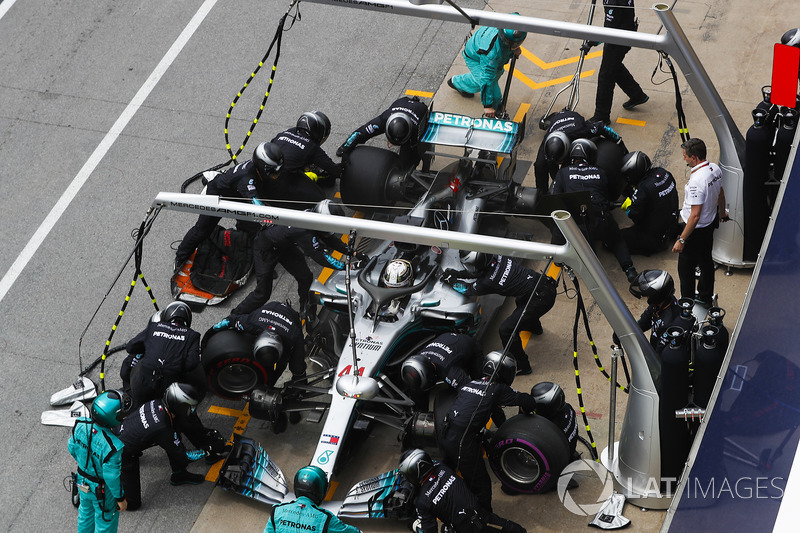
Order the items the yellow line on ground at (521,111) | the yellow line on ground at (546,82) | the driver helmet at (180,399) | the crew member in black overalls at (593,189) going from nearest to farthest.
→ the driver helmet at (180,399)
the crew member in black overalls at (593,189)
the yellow line on ground at (521,111)
the yellow line on ground at (546,82)

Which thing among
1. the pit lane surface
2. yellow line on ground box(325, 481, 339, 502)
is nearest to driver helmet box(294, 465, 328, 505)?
the pit lane surface

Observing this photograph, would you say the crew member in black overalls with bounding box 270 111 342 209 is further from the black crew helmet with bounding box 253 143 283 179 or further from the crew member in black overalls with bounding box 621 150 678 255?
the crew member in black overalls with bounding box 621 150 678 255

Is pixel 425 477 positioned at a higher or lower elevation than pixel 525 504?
higher

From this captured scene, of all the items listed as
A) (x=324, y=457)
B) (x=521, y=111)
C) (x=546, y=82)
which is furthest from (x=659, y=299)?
(x=546, y=82)

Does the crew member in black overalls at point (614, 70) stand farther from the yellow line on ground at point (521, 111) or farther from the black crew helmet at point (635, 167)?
the black crew helmet at point (635, 167)

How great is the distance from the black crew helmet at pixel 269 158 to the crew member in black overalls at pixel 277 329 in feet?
6.31

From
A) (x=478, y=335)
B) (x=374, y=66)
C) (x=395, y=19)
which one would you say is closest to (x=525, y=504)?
(x=478, y=335)

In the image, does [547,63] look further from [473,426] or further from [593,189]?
[473,426]

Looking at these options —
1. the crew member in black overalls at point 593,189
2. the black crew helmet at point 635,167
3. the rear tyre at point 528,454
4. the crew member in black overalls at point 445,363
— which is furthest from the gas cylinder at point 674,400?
the black crew helmet at point 635,167

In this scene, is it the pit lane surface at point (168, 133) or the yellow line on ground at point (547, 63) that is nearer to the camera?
the pit lane surface at point (168, 133)

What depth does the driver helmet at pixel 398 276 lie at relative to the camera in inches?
435

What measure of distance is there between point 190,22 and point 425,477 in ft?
32.4

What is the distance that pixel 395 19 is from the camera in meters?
16.5

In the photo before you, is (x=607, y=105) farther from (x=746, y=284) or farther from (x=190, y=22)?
(x=190, y=22)
